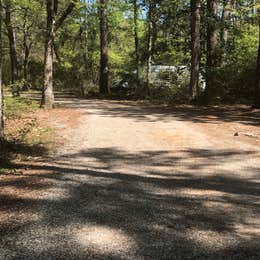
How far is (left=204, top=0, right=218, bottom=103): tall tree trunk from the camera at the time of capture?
21.2 meters

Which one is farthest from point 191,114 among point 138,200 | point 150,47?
point 150,47

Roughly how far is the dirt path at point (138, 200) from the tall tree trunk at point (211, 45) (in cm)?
922

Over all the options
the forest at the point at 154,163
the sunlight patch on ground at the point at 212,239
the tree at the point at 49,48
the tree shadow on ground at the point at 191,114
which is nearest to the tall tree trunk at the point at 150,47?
the forest at the point at 154,163

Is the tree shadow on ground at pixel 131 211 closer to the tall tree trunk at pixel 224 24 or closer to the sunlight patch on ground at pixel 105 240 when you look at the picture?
the sunlight patch on ground at pixel 105 240

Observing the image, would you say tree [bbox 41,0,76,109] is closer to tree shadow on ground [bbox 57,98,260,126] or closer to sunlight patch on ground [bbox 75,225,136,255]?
tree shadow on ground [bbox 57,98,260,126]

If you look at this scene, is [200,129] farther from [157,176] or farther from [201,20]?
[201,20]

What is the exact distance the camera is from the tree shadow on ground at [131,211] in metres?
4.78

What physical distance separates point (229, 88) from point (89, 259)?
17.7 meters

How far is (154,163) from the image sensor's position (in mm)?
9109

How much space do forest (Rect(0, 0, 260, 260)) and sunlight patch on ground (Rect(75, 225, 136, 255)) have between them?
0.04 feet

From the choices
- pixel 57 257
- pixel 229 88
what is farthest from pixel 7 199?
pixel 229 88

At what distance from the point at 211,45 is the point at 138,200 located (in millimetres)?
17170

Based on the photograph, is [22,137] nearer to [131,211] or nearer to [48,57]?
[131,211]

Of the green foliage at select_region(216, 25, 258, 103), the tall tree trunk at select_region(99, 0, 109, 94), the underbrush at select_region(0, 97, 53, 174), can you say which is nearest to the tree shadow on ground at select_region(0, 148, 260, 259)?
the underbrush at select_region(0, 97, 53, 174)
